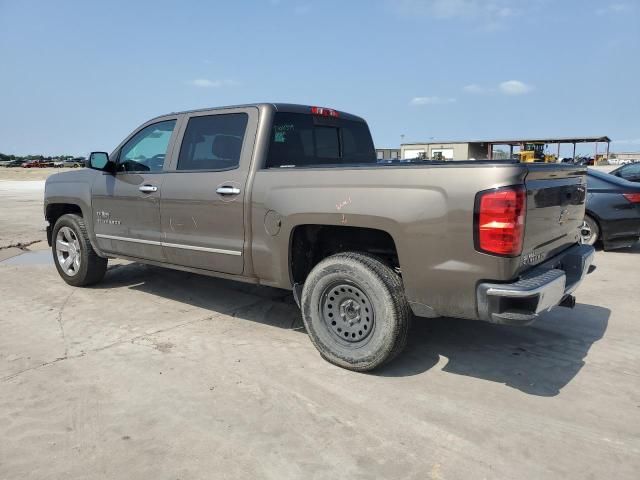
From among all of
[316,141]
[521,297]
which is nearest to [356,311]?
[521,297]

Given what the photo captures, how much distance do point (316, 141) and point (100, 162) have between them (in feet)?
7.69

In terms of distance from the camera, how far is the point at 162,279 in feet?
21.4

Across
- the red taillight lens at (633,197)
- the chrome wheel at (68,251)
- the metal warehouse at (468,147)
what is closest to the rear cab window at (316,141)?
the chrome wheel at (68,251)

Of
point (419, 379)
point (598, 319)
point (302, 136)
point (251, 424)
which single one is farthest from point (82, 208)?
point (598, 319)

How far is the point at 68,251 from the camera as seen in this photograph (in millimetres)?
6215

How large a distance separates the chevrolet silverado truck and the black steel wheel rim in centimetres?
1

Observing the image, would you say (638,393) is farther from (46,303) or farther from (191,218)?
(46,303)

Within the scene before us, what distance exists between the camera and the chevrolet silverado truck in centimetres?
308

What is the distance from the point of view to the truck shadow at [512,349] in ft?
12.0

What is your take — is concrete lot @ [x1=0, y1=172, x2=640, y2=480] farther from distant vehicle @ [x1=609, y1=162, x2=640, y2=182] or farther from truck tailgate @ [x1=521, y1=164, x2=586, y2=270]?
distant vehicle @ [x1=609, y1=162, x2=640, y2=182]

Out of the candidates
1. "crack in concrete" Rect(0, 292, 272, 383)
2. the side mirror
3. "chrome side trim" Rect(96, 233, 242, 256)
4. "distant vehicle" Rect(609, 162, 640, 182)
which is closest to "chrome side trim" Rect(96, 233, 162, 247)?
"chrome side trim" Rect(96, 233, 242, 256)

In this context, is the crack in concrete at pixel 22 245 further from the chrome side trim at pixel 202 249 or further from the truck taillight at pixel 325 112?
the truck taillight at pixel 325 112

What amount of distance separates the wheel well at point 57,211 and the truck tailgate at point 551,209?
17.1 feet

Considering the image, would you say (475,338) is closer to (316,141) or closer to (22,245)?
(316,141)
